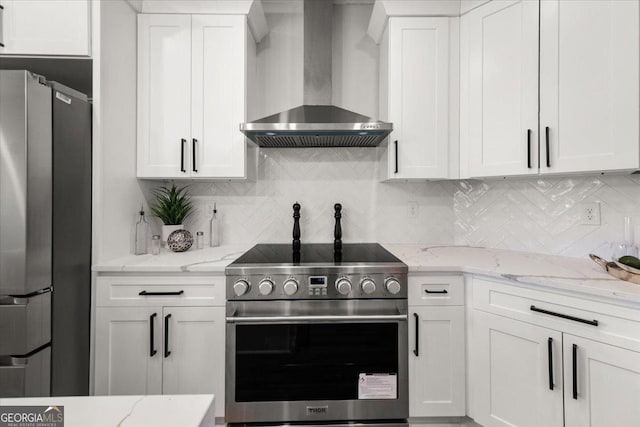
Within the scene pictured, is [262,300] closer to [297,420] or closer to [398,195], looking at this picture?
[297,420]

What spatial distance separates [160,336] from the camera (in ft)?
5.31

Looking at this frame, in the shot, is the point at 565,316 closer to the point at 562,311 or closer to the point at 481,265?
the point at 562,311

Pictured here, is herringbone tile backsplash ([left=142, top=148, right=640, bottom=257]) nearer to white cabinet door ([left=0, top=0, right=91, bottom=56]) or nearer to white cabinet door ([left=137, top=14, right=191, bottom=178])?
white cabinet door ([left=137, top=14, right=191, bottom=178])

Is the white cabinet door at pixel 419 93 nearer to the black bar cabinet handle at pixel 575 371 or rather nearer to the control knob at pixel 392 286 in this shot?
the control knob at pixel 392 286

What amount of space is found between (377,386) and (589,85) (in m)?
1.77

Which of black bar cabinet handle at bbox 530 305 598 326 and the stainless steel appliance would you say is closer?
black bar cabinet handle at bbox 530 305 598 326

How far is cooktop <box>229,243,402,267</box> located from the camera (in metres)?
1.71

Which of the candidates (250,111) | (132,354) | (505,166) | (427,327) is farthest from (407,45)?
(132,354)

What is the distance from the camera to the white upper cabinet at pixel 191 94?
6.43 feet

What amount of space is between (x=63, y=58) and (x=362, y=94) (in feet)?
5.91

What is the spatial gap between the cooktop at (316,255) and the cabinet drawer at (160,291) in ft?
0.56

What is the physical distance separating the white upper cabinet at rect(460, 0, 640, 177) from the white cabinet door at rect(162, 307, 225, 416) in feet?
5.67

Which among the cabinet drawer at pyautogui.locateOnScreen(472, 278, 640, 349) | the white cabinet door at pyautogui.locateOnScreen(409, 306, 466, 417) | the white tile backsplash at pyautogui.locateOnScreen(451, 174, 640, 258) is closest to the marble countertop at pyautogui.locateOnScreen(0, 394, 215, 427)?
the white cabinet door at pyautogui.locateOnScreen(409, 306, 466, 417)

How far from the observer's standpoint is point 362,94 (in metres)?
2.39
